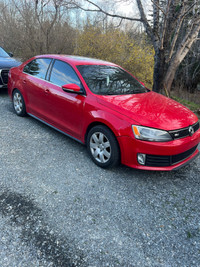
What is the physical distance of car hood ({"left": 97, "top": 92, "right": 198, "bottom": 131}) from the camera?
282 centimetres

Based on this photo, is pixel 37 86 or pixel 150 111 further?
pixel 37 86

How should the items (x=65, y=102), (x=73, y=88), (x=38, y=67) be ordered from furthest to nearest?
1. (x=38, y=67)
2. (x=65, y=102)
3. (x=73, y=88)

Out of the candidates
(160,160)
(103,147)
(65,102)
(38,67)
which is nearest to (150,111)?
(160,160)

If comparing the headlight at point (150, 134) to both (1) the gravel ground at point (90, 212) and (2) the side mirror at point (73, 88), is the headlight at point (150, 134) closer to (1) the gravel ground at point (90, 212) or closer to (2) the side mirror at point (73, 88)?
(1) the gravel ground at point (90, 212)

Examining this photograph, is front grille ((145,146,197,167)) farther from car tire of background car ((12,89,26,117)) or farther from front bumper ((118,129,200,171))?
car tire of background car ((12,89,26,117))

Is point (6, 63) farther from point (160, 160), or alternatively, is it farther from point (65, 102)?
point (160, 160)

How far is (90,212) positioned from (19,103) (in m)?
3.60

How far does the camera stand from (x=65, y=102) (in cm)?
366

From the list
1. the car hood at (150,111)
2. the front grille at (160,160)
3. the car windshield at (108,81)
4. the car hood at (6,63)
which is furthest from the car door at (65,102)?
the car hood at (6,63)

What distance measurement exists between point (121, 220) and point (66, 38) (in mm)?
11700

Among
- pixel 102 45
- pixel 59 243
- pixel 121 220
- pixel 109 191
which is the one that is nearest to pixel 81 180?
pixel 109 191

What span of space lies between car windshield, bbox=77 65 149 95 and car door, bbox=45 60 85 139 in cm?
21

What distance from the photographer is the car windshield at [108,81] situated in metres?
3.52

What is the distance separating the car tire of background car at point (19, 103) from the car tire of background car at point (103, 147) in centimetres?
232
